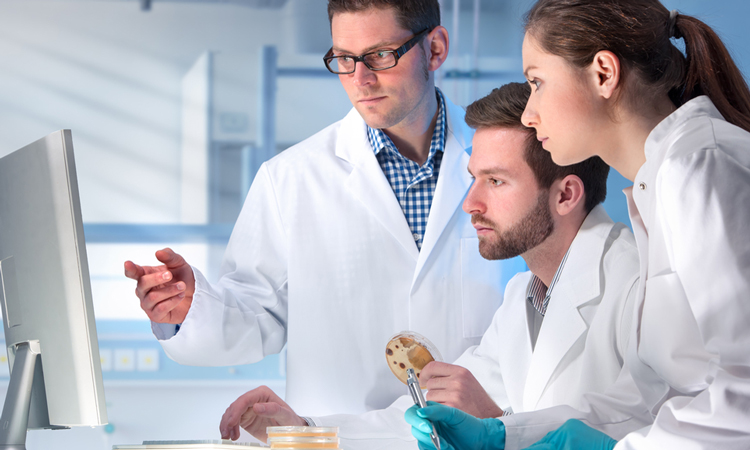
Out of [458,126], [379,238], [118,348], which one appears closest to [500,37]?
[458,126]

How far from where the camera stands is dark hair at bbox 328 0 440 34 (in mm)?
1490

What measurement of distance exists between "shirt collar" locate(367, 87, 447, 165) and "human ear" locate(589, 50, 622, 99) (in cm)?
73

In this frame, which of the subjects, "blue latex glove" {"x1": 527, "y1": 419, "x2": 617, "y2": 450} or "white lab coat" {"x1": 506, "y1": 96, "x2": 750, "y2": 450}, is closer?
"white lab coat" {"x1": 506, "y1": 96, "x2": 750, "y2": 450}

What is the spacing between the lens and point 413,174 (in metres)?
1.68

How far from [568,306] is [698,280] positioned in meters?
0.53

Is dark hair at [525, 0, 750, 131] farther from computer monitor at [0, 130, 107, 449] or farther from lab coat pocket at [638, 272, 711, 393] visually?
computer monitor at [0, 130, 107, 449]

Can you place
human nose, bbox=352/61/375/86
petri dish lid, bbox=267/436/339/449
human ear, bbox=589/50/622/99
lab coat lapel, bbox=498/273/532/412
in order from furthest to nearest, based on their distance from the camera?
human nose, bbox=352/61/375/86
lab coat lapel, bbox=498/273/532/412
human ear, bbox=589/50/622/99
petri dish lid, bbox=267/436/339/449

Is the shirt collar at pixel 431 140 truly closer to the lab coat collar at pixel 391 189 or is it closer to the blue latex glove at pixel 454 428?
the lab coat collar at pixel 391 189

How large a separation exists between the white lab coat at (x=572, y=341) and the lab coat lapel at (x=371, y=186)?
0.37 metres

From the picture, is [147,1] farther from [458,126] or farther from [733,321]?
[733,321]

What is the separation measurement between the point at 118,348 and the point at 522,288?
1.76 meters

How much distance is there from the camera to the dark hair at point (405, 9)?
149cm

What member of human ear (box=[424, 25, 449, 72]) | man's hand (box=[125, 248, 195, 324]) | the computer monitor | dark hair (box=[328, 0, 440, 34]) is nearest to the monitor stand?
the computer monitor

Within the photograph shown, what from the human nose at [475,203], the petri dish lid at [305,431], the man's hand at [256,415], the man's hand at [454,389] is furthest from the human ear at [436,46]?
the petri dish lid at [305,431]
